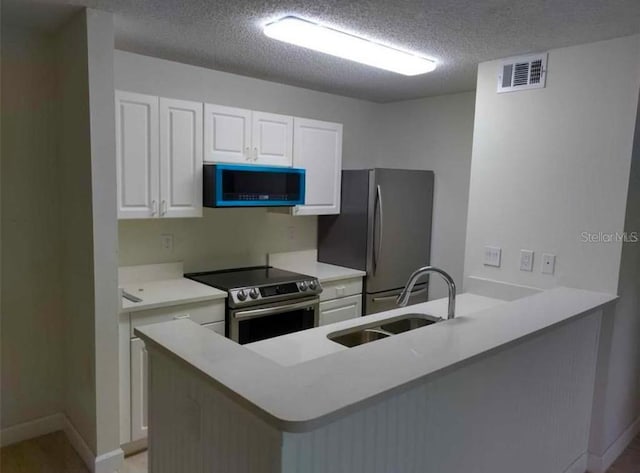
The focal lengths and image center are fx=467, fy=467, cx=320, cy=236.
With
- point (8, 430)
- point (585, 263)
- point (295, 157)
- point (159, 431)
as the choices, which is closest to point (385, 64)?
point (295, 157)

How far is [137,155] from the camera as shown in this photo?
2.77 metres

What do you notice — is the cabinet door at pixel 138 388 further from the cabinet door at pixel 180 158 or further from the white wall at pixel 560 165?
the white wall at pixel 560 165

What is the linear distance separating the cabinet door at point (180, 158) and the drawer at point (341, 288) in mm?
1118

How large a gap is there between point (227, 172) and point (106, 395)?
1.48 metres

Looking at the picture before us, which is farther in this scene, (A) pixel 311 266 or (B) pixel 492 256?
(A) pixel 311 266

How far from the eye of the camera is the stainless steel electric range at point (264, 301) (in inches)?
117

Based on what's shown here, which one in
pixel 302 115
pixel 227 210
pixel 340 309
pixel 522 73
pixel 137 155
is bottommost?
pixel 340 309

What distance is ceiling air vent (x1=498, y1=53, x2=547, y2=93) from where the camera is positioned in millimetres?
2699

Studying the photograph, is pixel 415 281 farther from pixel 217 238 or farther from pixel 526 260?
pixel 217 238

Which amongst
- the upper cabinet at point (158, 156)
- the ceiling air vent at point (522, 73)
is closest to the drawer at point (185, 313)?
the upper cabinet at point (158, 156)

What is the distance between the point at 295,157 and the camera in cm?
355

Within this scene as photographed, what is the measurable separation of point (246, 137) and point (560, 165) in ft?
6.51

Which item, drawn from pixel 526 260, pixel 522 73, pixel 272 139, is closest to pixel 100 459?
pixel 272 139

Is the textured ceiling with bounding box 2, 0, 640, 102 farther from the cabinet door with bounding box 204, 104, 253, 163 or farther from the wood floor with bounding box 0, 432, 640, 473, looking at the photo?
the wood floor with bounding box 0, 432, 640, 473
